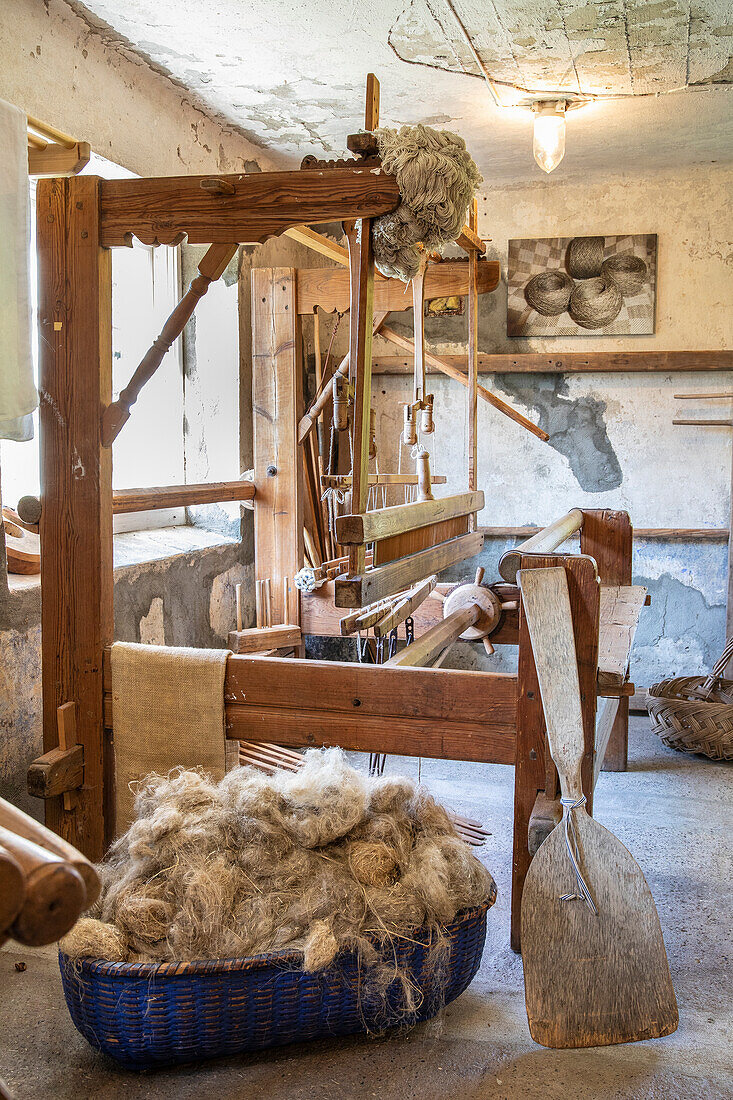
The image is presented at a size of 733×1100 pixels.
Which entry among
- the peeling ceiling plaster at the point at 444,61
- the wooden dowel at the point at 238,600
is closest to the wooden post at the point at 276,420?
the wooden dowel at the point at 238,600

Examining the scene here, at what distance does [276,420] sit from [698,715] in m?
2.42

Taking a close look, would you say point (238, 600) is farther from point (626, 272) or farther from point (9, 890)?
point (9, 890)

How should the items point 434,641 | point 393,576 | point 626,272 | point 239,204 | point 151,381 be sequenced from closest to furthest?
point 239,204 < point 393,576 < point 434,641 < point 151,381 < point 626,272

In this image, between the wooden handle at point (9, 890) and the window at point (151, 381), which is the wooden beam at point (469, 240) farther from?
the wooden handle at point (9, 890)

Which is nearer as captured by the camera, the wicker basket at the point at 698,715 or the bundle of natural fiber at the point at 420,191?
the bundle of natural fiber at the point at 420,191

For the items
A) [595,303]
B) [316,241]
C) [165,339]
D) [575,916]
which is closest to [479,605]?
[575,916]

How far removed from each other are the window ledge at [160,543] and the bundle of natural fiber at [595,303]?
2356 millimetres

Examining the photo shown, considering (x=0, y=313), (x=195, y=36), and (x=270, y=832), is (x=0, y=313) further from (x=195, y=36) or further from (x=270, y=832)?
(x=195, y=36)

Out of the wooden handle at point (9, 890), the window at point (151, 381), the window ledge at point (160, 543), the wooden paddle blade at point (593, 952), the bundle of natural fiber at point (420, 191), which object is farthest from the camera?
the window at point (151, 381)

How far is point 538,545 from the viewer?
2691 millimetres

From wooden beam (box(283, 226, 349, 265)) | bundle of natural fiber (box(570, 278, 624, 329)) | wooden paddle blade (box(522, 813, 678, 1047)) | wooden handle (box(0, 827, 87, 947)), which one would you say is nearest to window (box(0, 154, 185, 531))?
wooden beam (box(283, 226, 349, 265))

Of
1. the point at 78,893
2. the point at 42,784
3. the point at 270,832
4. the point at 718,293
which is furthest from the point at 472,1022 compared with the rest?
the point at 718,293

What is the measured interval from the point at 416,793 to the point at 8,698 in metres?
1.31

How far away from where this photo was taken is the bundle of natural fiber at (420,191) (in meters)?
2.03
